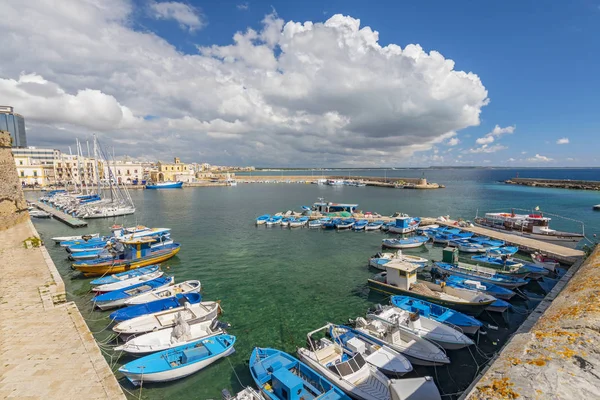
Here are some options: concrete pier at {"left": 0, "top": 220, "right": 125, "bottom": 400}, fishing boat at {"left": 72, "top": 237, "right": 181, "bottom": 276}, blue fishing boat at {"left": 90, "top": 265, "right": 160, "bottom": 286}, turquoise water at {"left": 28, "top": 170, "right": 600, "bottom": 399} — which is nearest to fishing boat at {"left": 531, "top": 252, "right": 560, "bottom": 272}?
turquoise water at {"left": 28, "top": 170, "right": 600, "bottom": 399}

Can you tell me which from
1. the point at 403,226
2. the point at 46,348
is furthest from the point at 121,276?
the point at 403,226

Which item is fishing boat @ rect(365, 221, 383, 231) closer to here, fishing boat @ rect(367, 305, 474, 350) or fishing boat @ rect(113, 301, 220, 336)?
A: fishing boat @ rect(367, 305, 474, 350)

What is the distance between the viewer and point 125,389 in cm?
1199

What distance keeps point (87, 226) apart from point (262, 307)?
151 feet

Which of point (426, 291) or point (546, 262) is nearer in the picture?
point (426, 291)

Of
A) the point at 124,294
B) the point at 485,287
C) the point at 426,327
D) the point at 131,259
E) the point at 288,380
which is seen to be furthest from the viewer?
the point at 131,259

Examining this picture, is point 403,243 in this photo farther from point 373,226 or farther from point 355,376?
point 355,376

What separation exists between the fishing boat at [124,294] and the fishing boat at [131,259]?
6187mm

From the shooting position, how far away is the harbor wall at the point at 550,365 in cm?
Result: 325

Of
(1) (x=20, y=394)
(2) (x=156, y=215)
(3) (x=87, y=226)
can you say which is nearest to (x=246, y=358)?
(1) (x=20, y=394)

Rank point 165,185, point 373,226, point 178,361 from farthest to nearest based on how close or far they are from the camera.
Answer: point 165,185, point 373,226, point 178,361

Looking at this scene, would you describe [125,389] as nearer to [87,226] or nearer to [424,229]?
[424,229]

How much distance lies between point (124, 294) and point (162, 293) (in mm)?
2561

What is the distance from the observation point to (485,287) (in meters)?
20.2
